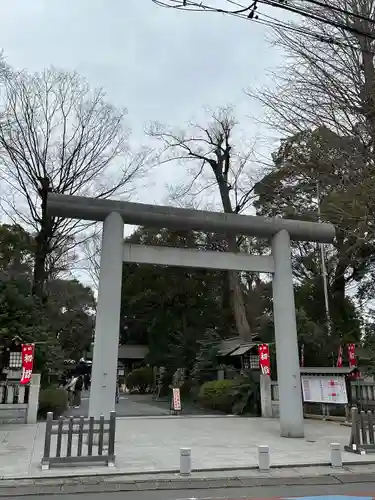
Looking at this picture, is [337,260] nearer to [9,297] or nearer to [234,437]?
[234,437]

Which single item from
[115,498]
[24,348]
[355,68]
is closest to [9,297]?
[24,348]

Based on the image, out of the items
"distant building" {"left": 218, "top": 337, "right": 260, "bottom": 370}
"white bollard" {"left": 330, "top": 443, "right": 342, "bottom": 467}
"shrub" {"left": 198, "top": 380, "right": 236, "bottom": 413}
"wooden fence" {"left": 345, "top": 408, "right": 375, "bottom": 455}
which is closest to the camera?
"white bollard" {"left": 330, "top": 443, "right": 342, "bottom": 467}

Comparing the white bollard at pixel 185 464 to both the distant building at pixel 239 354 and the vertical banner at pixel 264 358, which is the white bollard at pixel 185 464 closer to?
the vertical banner at pixel 264 358

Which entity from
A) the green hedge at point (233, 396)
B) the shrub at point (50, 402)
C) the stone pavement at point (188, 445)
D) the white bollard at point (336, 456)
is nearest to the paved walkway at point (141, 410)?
the green hedge at point (233, 396)

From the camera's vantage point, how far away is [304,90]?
1132cm

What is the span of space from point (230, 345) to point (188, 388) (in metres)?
4.12

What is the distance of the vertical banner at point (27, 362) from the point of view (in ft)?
46.5

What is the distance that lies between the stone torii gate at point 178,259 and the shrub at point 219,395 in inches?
270

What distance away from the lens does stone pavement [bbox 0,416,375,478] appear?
7672mm

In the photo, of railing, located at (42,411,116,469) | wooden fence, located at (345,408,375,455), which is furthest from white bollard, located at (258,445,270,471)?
railing, located at (42,411,116,469)

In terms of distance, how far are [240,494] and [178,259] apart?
619 centimetres

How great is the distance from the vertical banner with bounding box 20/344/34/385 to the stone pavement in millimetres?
1573

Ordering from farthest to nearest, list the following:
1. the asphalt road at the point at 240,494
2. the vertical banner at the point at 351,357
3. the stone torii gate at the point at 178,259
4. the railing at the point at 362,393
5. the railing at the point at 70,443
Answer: the vertical banner at the point at 351,357 < the railing at the point at 362,393 < the stone torii gate at the point at 178,259 < the railing at the point at 70,443 < the asphalt road at the point at 240,494

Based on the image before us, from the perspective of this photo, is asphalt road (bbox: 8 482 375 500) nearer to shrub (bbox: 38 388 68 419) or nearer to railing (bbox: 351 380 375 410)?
railing (bbox: 351 380 375 410)
